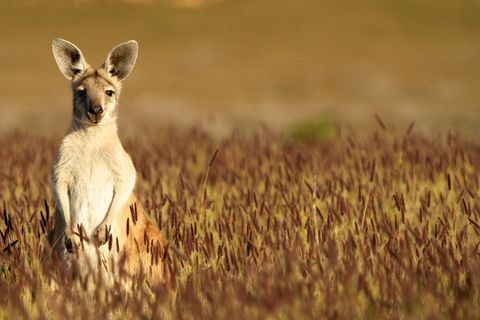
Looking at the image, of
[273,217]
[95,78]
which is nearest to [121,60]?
[95,78]

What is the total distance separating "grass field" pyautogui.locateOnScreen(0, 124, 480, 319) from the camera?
3.54 m

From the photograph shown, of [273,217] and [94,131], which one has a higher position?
[94,131]

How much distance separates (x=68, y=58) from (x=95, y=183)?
77 cm

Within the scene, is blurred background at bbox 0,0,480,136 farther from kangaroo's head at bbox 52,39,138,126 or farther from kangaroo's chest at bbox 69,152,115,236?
kangaroo's chest at bbox 69,152,115,236

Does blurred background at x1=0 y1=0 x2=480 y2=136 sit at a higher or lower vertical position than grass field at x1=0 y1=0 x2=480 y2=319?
lower

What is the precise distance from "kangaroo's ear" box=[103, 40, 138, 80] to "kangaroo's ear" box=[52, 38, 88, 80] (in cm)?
14

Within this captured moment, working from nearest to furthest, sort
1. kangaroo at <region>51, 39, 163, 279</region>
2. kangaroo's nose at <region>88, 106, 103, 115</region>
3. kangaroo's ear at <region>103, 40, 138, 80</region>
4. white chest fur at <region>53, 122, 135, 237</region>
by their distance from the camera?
kangaroo at <region>51, 39, 163, 279</region>, white chest fur at <region>53, 122, 135, 237</region>, kangaroo's nose at <region>88, 106, 103, 115</region>, kangaroo's ear at <region>103, 40, 138, 80</region>

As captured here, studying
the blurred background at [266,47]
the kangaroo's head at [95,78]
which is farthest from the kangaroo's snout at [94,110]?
the blurred background at [266,47]

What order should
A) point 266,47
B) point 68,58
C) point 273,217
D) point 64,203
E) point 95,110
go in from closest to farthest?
point 64,203 → point 95,110 → point 68,58 → point 273,217 → point 266,47

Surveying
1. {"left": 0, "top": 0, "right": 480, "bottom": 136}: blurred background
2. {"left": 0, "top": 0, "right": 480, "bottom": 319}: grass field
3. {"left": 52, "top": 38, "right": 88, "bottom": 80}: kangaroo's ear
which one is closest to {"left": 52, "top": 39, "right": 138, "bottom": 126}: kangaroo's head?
{"left": 52, "top": 38, "right": 88, "bottom": 80}: kangaroo's ear

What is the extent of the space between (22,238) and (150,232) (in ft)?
2.47

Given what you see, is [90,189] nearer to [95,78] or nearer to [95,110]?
[95,110]

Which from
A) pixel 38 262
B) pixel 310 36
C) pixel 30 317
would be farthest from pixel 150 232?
pixel 310 36

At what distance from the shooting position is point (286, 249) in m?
3.76
